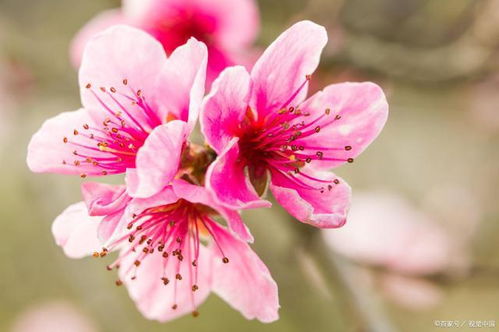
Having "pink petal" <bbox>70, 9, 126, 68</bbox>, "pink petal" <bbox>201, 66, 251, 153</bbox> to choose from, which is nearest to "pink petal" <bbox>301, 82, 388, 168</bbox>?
"pink petal" <bbox>201, 66, 251, 153</bbox>

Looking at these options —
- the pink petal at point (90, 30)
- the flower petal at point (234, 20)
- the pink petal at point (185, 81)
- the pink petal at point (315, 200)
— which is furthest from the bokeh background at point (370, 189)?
the pink petal at point (185, 81)

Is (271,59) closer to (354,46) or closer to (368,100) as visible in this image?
(368,100)

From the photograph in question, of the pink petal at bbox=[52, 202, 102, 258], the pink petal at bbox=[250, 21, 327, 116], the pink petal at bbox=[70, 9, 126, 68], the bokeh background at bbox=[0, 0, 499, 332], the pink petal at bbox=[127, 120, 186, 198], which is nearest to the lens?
the pink petal at bbox=[127, 120, 186, 198]

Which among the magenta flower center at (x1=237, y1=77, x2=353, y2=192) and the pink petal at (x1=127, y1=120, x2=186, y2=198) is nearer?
the pink petal at (x1=127, y1=120, x2=186, y2=198)

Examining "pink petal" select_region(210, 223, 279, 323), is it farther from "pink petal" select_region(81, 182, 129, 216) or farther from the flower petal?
the flower petal

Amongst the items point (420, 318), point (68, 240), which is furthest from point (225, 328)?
point (68, 240)
